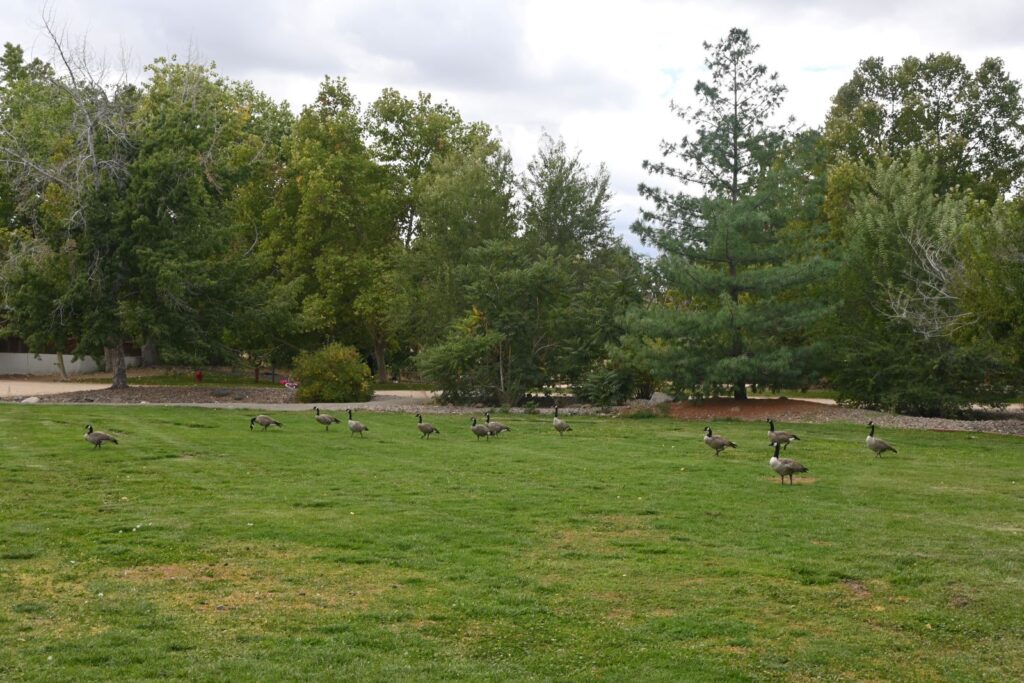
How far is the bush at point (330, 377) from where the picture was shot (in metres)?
36.3

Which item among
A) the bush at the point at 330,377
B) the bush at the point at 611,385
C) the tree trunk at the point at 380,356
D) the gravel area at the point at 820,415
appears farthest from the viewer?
the tree trunk at the point at 380,356

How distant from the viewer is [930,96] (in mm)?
56219

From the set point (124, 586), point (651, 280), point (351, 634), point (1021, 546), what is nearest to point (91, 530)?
point (124, 586)

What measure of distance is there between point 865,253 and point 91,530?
87.7 feet

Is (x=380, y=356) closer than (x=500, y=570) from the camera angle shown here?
No

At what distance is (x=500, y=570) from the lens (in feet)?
32.1

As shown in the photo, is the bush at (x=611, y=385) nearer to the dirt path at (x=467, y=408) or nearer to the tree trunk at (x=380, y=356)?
the dirt path at (x=467, y=408)

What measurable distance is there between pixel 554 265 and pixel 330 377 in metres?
9.85

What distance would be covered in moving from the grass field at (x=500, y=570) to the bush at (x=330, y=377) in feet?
59.2

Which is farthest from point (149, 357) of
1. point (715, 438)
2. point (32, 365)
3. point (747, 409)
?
point (715, 438)

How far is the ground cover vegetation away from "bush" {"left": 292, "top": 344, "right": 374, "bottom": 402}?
103 inches

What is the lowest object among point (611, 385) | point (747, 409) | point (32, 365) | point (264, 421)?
point (264, 421)

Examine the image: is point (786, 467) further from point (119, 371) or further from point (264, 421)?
point (119, 371)

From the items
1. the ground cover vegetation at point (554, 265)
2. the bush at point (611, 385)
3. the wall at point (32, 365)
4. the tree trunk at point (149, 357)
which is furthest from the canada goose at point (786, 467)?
the wall at point (32, 365)
